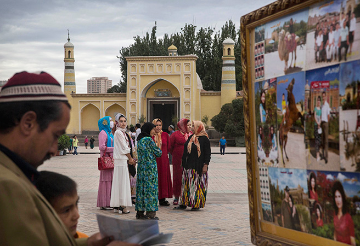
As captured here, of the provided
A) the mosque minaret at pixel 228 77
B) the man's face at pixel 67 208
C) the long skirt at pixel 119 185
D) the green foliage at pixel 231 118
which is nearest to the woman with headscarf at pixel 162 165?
the long skirt at pixel 119 185

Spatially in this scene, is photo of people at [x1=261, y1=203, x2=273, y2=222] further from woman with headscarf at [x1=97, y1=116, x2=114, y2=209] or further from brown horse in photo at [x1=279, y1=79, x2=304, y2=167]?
woman with headscarf at [x1=97, y1=116, x2=114, y2=209]

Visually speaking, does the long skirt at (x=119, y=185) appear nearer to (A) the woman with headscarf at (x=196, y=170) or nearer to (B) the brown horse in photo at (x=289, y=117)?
(A) the woman with headscarf at (x=196, y=170)

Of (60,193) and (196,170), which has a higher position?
(60,193)

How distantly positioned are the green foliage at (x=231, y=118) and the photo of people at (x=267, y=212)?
2978 cm

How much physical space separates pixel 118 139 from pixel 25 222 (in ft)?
20.6

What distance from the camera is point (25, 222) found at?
120cm

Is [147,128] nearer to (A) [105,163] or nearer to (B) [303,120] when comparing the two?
(A) [105,163]

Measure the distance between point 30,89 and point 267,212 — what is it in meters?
1.97

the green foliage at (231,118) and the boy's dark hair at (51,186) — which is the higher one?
the green foliage at (231,118)

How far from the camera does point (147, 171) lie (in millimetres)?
6926


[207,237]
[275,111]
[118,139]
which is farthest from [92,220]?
[275,111]

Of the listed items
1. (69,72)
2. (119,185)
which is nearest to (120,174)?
(119,185)

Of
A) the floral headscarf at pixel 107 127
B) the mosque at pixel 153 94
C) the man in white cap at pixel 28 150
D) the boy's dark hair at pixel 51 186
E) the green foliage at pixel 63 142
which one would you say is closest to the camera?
the man in white cap at pixel 28 150

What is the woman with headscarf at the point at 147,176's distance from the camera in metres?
6.88
